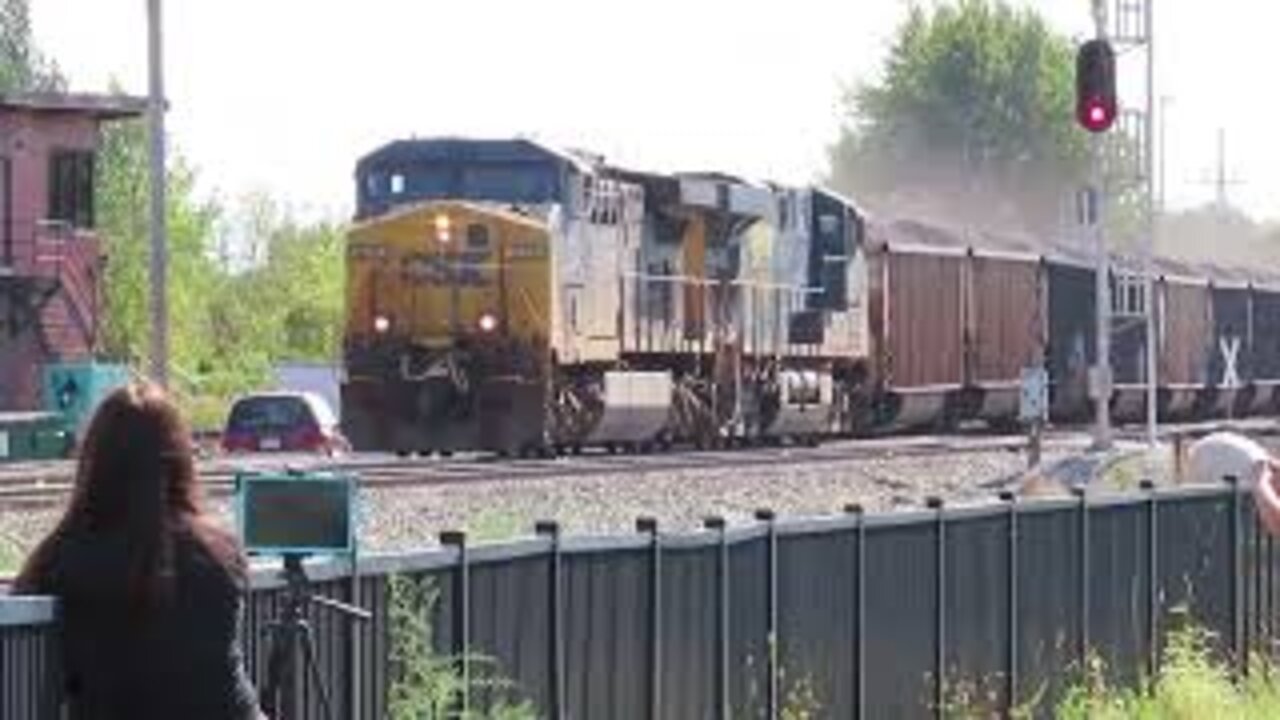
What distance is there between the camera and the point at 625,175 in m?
35.3

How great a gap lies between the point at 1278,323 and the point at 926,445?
2796cm

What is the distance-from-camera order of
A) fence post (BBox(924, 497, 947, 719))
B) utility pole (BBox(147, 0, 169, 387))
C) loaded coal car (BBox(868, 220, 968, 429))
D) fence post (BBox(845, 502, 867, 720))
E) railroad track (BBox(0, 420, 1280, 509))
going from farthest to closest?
loaded coal car (BBox(868, 220, 968, 429)) → utility pole (BBox(147, 0, 169, 387)) → railroad track (BBox(0, 420, 1280, 509)) → fence post (BBox(924, 497, 947, 719)) → fence post (BBox(845, 502, 867, 720))

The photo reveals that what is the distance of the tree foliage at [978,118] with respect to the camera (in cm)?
12362

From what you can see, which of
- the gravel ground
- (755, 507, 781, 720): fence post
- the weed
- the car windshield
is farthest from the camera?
the car windshield

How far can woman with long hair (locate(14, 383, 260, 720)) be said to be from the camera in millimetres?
6410

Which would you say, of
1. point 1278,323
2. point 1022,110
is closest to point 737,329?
point 1278,323

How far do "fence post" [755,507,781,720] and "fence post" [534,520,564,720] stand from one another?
1675 mm

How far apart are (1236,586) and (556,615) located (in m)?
7.37

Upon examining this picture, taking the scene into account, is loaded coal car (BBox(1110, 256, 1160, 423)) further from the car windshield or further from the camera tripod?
the camera tripod

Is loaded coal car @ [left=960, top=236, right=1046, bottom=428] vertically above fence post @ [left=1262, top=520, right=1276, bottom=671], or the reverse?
loaded coal car @ [left=960, top=236, right=1046, bottom=428]

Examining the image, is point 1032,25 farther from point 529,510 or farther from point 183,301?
point 529,510

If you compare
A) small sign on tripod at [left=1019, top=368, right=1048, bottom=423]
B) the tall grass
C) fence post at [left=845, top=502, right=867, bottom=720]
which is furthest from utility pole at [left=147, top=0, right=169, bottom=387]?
fence post at [left=845, top=502, right=867, bottom=720]

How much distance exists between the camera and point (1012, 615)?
45.1ft

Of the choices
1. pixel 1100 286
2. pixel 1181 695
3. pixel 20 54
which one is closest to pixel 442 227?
pixel 1100 286
